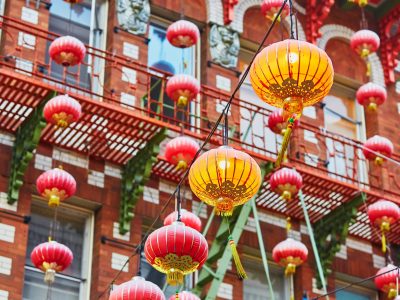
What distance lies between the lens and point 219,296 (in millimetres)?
21922

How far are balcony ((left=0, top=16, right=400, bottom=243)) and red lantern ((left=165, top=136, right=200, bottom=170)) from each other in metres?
0.84

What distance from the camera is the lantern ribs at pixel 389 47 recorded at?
89.8 ft

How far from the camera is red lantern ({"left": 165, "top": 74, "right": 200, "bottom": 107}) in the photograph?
21.1 meters

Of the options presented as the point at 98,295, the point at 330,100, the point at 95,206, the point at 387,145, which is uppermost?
the point at 330,100

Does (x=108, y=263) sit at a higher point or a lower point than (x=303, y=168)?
lower

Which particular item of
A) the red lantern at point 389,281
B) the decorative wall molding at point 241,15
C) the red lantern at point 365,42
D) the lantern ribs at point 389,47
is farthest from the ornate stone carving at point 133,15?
the red lantern at point 389,281

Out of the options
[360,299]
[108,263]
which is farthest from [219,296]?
[360,299]

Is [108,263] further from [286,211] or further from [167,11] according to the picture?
[167,11]

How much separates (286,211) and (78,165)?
14.8 ft

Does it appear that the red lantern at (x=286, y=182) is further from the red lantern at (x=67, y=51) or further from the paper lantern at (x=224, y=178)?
the paper lantern at (x=224, y=178)

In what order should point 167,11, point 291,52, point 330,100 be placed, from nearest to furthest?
1. point 291,52
2. point 167,11
3. point 330,100

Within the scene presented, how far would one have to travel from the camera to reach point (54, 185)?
19.5 m

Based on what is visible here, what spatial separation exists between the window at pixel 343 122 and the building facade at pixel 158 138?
0.11ft

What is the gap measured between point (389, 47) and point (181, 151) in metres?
9.06
